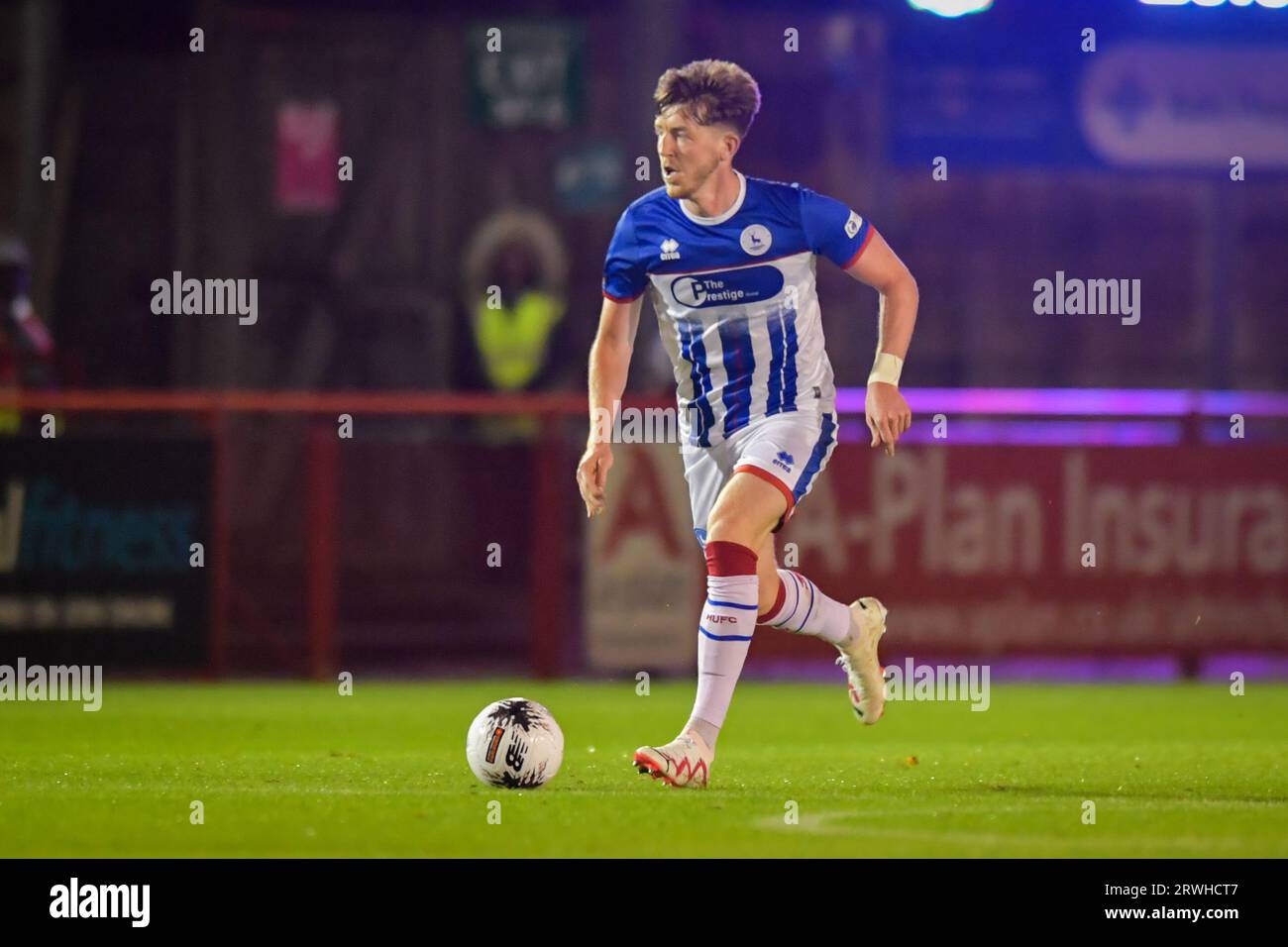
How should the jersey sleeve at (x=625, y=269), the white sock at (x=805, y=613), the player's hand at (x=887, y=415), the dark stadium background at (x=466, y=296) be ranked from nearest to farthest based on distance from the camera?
1. the player's hand at (x=887, y=415)
2. the jersey sleeve at (x=625, y=269)
3. the white sock at (x=805, y=613)
4. the dark stadium background at (x=466, y=296)

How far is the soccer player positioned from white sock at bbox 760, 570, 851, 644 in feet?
0.06

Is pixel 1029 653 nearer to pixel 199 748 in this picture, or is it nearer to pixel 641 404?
pixel 641 404

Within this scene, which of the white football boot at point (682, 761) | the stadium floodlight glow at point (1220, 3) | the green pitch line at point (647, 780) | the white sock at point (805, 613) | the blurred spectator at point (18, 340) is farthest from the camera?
the stadium floodlight glow at point (1220, 3)

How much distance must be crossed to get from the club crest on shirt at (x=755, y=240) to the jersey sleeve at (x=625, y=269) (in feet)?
1.23

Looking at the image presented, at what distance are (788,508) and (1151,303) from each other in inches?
605

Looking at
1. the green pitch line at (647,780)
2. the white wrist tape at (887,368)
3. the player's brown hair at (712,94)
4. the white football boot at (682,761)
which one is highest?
the player's brown hair at (712,94)

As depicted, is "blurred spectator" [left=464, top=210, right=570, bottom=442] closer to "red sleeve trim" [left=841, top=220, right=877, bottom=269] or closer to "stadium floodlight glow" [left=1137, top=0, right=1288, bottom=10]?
"stadium floodlight glow" [left=1137, top=0, right=1288, bottom=10]

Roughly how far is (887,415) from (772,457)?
438 millimetres

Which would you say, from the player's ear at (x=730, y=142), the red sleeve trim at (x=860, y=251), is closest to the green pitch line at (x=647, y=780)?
the red sleeve trim at (x=860, y=251)

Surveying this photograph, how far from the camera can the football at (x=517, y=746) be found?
295 inches

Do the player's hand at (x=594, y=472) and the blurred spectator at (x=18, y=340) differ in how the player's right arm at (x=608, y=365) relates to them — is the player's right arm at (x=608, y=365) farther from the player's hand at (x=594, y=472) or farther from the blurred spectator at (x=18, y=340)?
the blurred spectator at (x=18, y=340)

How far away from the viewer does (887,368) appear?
7.83m

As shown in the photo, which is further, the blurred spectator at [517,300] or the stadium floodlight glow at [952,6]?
the blurred spectator at [517,300]

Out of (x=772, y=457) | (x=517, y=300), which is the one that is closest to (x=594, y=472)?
(x=772, y=457)
